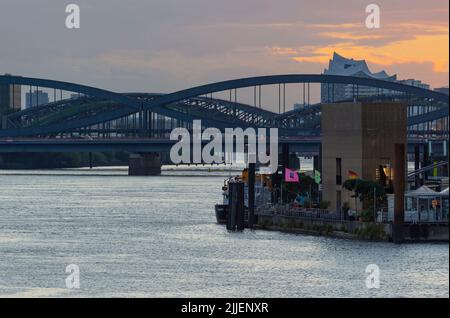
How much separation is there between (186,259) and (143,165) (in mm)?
131769

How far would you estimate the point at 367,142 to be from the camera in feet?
256

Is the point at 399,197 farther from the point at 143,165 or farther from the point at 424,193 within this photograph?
the point at 143,165

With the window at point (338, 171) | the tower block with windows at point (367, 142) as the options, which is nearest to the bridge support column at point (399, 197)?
the tower block with windows at point (367, 142)

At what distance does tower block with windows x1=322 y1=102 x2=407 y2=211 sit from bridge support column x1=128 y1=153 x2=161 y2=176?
373ft

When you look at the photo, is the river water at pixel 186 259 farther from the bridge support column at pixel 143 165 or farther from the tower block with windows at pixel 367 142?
the bridge support column at pixel 143 165

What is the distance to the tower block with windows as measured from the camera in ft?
256

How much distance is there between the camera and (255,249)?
67.8m

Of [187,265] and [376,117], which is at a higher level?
[376,117]

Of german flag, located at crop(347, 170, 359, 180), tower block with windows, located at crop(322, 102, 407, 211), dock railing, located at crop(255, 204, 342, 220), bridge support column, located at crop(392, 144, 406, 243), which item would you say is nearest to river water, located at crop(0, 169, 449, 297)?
bridge support column, located at crop(392, 144, 406, 243)

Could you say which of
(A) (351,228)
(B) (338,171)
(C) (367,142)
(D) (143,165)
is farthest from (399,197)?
(D) (143,165)

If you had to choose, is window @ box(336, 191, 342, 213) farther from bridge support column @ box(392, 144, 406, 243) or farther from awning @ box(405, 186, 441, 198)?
bridge support column @ box(392, 144, 406, 243)
